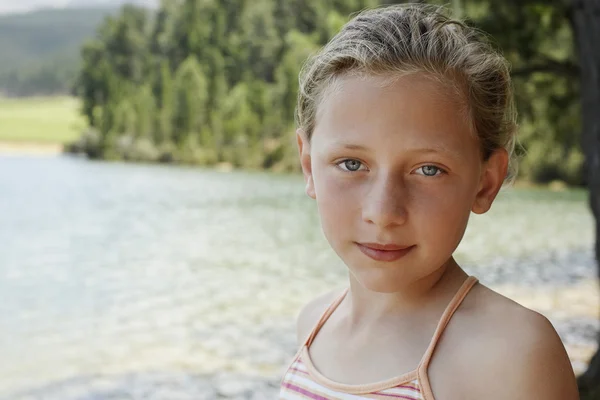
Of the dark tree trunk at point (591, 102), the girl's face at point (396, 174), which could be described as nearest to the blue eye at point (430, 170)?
the girl's face at point (396, 174)

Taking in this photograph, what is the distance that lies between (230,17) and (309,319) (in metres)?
35.8

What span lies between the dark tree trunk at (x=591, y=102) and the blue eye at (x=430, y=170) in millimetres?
1904

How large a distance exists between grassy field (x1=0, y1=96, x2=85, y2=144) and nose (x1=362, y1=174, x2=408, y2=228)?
36393 millimetres

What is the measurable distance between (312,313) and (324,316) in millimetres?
65

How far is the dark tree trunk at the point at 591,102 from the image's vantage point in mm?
2799

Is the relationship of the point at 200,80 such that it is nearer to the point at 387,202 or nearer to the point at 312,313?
the point at 312,313

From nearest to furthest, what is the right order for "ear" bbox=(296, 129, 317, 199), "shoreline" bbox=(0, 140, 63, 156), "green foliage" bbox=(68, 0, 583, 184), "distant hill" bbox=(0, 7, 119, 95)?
1. "ear" bbox=(296, 129, 317, 199)
2. "green foliage" bbox=(68, 0, 583, 184)
3. "shoreline" bbox=(0, 140, 63, 156)
4. "distant hill" bbox=(0, 7, 119, 95)

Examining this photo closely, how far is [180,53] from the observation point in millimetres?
37031

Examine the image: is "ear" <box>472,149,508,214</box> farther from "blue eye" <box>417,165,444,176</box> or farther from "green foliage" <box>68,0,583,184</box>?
"green foliage" <box>68,0,583,184</box>

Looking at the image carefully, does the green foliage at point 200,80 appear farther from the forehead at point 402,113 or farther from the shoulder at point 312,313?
the forehead at point 402,113

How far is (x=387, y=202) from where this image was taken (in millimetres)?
1021

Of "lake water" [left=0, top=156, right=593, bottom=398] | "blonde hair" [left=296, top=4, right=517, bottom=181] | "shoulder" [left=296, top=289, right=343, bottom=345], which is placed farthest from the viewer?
"lake water" [left=0, top=156, right=593, bottom=398]

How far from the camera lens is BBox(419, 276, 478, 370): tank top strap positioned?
104cm

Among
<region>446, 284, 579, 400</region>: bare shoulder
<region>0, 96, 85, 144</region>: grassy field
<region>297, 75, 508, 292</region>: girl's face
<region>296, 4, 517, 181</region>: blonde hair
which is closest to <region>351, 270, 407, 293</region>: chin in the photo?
<region>297, 75, 508, 292</region>: girl's face
